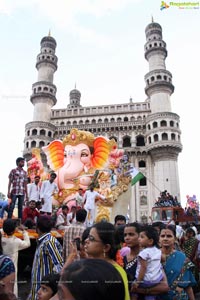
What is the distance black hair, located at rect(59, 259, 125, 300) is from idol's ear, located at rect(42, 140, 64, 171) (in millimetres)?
12782

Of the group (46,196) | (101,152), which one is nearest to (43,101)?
(101,152)

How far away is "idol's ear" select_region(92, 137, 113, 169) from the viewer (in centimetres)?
1348

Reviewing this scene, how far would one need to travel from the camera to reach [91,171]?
42.9 feet

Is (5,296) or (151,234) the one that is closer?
(5,296)

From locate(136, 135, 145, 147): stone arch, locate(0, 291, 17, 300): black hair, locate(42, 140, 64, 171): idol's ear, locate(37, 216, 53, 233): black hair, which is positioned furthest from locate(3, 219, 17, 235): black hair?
locate(136, 135, 145, 147): stone arch

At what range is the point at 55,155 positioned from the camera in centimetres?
1421

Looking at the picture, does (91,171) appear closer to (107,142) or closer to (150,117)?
(107,142)

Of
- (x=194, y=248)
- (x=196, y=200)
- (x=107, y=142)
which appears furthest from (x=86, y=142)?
(x=196, y=200)

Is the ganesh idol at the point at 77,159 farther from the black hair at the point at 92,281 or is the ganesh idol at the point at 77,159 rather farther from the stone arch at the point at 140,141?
the stone arch at the point at 140,141

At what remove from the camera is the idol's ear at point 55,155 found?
14.0 m

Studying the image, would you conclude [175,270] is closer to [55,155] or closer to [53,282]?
→ [53,282]

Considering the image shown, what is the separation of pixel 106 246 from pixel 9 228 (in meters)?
1.91

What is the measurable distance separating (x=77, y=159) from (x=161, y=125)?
2113cm

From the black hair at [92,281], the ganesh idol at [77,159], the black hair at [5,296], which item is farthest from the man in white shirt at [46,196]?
the black hair at [92,281]
